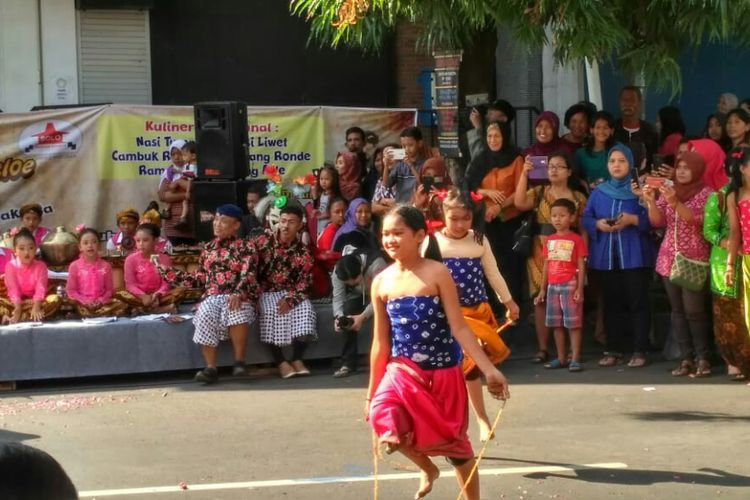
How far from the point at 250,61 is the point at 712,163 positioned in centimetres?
809

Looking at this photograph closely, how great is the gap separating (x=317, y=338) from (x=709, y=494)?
4.50 metres

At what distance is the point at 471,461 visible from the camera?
630 cm

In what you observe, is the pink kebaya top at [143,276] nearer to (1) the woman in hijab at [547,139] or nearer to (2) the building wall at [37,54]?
(1) the woman in hijab at [547,139]

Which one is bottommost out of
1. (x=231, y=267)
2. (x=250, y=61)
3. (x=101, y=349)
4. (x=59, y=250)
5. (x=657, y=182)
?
(x=101, y=349)

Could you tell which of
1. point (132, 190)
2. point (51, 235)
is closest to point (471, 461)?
point (51, 235)

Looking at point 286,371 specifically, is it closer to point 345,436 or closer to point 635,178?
point 345,436

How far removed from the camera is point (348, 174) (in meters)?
12.7

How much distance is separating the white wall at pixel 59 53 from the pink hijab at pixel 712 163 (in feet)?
28.6

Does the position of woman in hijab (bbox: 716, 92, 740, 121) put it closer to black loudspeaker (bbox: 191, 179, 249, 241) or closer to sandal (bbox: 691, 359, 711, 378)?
sandal (bbox: 691, 359, 711, 378)

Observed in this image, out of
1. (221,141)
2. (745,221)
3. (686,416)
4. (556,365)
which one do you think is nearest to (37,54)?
(221,141)

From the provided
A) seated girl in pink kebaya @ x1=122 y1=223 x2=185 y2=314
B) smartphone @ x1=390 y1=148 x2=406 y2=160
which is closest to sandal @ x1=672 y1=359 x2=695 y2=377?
smartphone @ x1=390 y1=148 x2=406 y2=160

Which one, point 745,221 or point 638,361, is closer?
point 745,221

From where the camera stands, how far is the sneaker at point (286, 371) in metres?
10.6

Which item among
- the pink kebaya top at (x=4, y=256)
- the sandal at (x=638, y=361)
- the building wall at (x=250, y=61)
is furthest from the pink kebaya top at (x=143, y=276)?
the building wall at (x=250, y=61)
